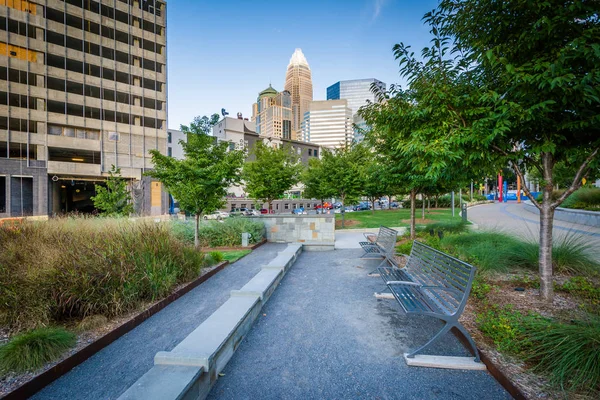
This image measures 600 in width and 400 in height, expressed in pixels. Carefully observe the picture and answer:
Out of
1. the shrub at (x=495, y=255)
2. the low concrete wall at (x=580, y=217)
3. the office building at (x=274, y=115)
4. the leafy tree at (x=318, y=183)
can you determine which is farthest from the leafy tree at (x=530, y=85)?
the office building at (x=274, y=115)

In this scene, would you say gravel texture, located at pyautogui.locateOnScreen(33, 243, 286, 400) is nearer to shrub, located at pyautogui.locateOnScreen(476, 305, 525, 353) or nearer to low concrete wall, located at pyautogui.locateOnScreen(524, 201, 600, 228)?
shrub, located at pyautogui.locateOnScreen(476, 305, 525, 353)

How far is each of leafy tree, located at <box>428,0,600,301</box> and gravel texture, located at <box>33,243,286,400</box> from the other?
16.7 feet

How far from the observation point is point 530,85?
362cm

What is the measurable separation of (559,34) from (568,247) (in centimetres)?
479

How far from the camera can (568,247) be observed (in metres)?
6.06

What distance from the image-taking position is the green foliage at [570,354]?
97.4 inches

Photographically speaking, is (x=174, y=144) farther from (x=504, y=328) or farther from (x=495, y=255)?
(x=504, y=328)

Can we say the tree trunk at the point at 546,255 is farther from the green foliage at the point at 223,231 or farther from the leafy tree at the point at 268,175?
the leafy tree at the point at 268,175

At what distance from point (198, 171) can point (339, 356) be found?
26.7 feet

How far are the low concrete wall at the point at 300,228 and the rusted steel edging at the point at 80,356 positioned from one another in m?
7.08

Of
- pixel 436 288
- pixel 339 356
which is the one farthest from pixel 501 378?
pixel 339 356

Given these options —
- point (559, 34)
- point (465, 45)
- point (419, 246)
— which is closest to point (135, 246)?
point (419, 246)

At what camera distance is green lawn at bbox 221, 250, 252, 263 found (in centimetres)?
895

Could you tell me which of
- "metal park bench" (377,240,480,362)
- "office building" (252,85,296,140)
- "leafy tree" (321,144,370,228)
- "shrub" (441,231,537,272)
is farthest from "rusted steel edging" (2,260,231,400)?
"office building" (252,85,296,140)
